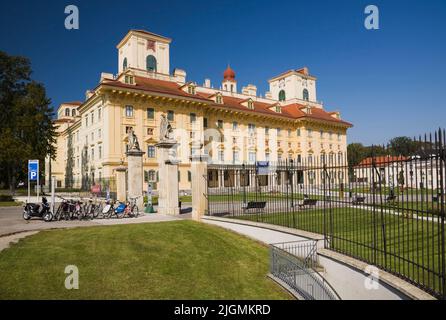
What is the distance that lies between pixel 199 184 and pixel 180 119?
32.3 m

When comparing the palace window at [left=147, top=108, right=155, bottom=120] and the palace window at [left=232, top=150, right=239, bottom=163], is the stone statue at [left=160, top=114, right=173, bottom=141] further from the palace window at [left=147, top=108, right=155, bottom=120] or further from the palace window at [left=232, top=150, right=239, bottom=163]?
the palace window at [left=232, top=150, right=239, bottom=163]

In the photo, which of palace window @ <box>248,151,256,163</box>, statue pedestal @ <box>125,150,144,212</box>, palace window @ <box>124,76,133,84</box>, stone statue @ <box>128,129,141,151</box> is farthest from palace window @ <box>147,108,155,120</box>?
statue pedestal @ <box>125,150,144,212</box>

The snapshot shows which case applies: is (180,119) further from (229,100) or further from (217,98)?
(229,100)

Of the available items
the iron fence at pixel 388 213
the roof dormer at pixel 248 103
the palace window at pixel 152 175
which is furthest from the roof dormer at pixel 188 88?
the iron fence at pixel 388 213

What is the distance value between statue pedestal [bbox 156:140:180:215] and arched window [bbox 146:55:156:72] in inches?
1357

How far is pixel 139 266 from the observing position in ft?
27.5

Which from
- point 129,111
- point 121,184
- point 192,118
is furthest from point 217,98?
point 121,184

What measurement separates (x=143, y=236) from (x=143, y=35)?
4425 centimetres

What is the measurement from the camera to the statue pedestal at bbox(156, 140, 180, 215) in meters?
17.6

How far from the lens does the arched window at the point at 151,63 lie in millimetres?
48969

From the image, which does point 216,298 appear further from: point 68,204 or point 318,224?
point 68,204

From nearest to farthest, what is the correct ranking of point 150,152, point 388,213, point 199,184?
point 388,213 → point 199,184 → point 150,152
